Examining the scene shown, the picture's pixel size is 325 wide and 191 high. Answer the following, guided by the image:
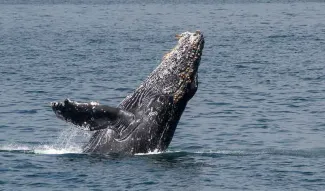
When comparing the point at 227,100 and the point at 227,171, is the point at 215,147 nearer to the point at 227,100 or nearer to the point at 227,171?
the point at 227,171

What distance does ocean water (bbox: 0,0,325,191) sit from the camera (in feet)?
69.2

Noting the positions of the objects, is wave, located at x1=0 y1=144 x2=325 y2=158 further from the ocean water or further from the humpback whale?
the humpback whale

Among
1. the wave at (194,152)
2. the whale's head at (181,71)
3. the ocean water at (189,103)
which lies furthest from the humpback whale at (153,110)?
the wave at (194,152)

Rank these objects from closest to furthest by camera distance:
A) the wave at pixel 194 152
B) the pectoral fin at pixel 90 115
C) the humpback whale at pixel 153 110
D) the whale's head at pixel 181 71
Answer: the pectoral fin at pixel 90 115
the humpback whale at pixel 153 110
the whale's head at pixel 181 71
the wave at pixel 194 152

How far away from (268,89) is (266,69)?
24.9ft

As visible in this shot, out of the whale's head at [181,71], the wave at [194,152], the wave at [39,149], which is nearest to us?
the whale's head at [181,71]

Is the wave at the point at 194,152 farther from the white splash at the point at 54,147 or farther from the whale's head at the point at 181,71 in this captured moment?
the whale's head at the point at 181,71

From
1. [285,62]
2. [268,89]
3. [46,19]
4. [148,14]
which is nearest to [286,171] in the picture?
[268,89]

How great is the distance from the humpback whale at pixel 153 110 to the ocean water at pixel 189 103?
1.22 ft

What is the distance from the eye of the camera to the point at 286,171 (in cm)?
2191

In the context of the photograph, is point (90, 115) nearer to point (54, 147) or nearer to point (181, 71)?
point (181, 71)

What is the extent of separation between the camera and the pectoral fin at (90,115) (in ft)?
68.2

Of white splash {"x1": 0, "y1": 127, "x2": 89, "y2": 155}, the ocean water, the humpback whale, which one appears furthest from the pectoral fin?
white splash {"x1": 0, "y1": 127, "x2": 89, "y2": 155}

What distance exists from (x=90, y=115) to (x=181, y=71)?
2401 millimetres
